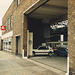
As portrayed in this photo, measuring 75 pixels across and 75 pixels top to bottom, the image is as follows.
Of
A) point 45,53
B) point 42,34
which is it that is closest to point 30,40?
point 45,53

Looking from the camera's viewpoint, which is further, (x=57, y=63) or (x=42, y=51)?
(x=42, y=51)

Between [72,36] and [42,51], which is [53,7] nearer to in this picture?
[42,51]

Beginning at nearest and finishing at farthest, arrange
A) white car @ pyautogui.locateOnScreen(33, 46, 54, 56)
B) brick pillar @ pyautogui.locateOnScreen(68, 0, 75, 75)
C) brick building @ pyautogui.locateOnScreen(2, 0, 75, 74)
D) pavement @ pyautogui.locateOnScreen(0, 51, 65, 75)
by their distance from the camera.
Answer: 1. brick pillar @ pyautogui.locateOnScreen(68, 0, 75, 75)
2. brick building @ pyautogui.locateOnScreen(2, 0, 75, 74)
3. pavement @ pyautogui.locateOnScreen(0, 51, 65, 75)
4. white car @ pyautogui.locateOnScreen(33, 46, 54, 56)

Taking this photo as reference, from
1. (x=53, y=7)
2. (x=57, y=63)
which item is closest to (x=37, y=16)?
(x=53, y=7)

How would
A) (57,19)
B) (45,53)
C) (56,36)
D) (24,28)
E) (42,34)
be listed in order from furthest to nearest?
(56,36) → (42,34) → (57,19) → (45,53) → (24,28)

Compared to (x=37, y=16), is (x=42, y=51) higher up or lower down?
lower down

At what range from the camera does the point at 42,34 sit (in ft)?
92.2

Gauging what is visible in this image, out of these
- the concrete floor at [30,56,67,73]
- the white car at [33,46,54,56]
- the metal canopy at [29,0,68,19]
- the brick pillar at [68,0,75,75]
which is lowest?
the concrete floor at [30,56,67,73]

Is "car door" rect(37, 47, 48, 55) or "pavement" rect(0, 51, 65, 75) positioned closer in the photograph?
"pavement" rect(0, 51, 65, 75)

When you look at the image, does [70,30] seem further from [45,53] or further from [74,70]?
[45,53]

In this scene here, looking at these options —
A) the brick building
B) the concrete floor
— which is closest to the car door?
the brick building

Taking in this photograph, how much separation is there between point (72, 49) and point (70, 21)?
5.86ft

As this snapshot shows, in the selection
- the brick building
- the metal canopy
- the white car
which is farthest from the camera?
the white car

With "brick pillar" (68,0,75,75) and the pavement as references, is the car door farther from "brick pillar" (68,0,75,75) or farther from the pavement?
"brick pillar" (68,0,75,75)
